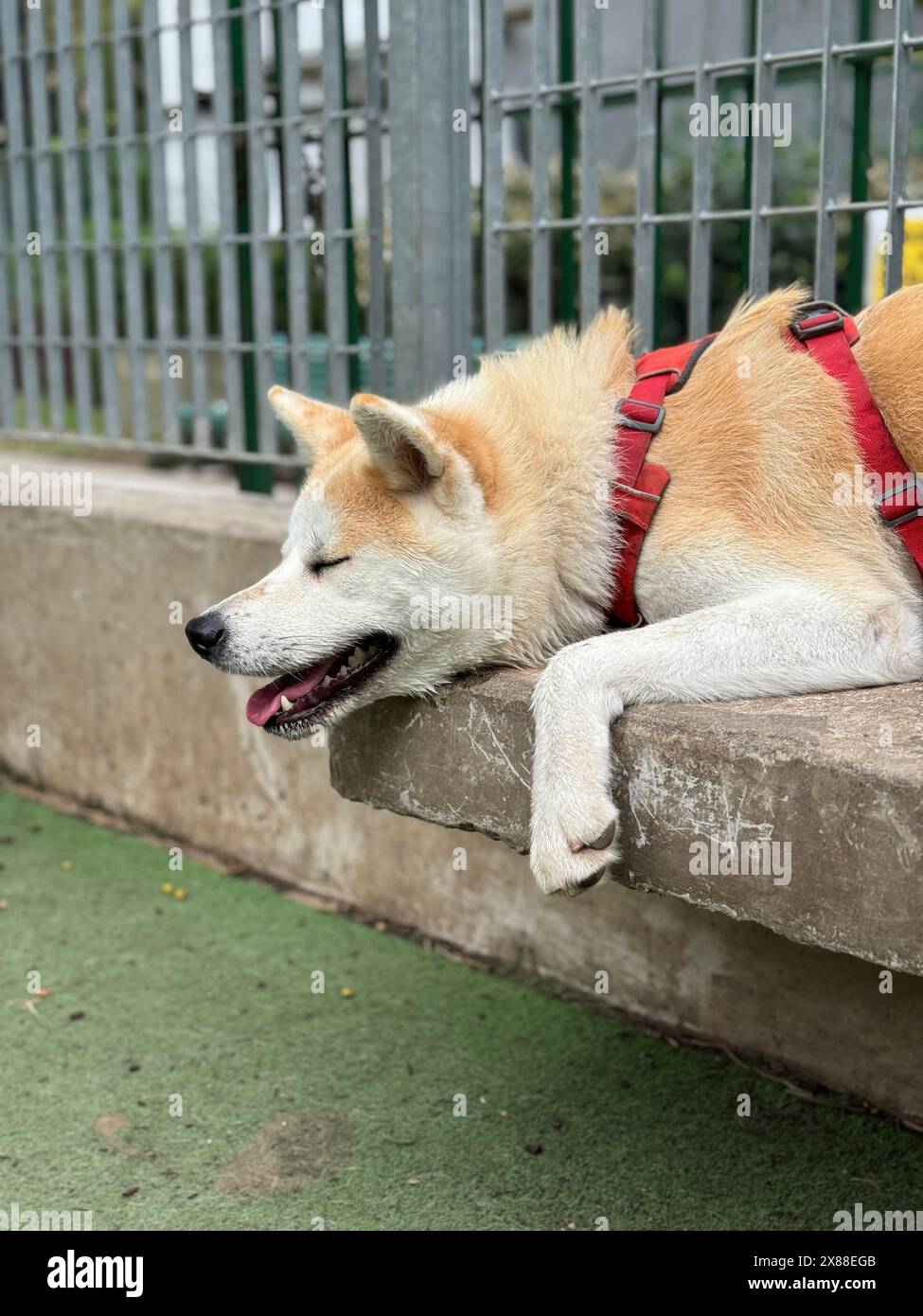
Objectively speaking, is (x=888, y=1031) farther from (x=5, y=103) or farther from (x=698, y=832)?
(x=5, y=103)

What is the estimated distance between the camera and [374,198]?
14.2 feet

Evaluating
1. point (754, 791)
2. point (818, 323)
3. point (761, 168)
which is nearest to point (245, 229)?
point (761, 168)

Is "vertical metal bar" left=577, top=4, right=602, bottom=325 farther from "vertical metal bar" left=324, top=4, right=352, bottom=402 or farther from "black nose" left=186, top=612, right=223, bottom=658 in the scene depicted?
"black nose" left=186, top=612, right=223, bottom=658

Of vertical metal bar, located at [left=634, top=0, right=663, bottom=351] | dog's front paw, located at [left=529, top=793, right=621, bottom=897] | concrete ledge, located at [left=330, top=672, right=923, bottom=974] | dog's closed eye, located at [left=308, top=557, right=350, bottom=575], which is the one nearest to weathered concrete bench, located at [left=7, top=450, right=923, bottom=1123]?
concrete ledge, located at [left=330, top=672, right=923, bottom=974]

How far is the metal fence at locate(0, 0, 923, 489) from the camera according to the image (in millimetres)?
3586

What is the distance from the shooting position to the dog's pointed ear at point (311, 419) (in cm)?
321

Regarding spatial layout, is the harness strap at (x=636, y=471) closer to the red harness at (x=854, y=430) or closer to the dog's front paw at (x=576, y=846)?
the red harness at (x=854, y=430)

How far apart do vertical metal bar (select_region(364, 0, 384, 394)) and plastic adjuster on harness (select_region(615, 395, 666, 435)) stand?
5.21ft

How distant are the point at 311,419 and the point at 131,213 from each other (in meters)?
2.54

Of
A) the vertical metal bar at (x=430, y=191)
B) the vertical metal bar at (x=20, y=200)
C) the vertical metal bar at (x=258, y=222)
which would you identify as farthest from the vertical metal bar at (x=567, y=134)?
the vertical metal bar at (x=20, y=200)

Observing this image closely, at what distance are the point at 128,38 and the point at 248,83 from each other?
0.75 meters

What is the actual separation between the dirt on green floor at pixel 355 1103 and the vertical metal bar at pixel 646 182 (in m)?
2.03

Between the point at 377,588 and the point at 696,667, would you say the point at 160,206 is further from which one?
the point at 696,667
